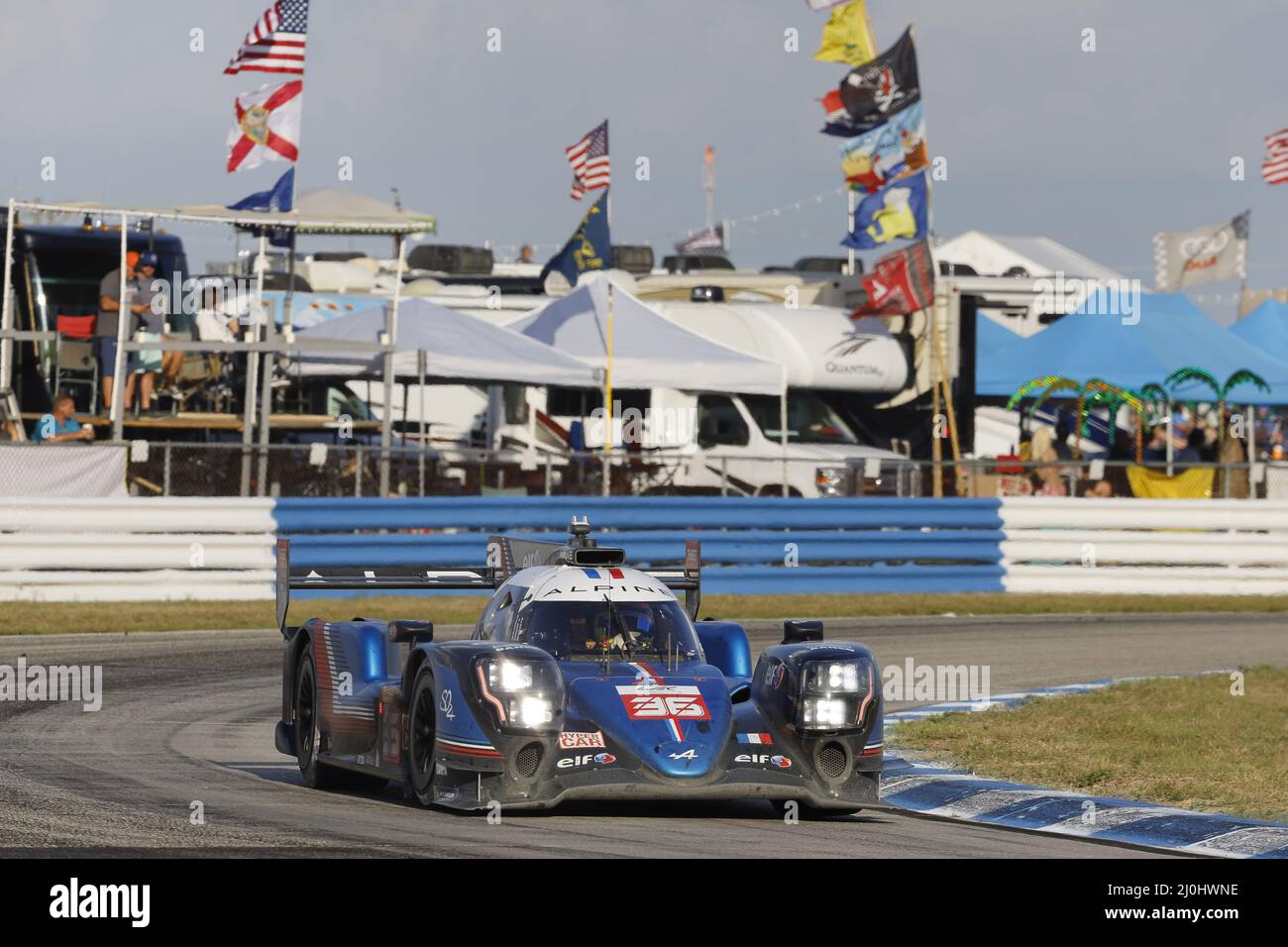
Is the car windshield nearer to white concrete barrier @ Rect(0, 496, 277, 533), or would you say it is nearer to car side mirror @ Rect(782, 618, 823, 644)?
car side mirror @ Rect(782, 618, 823, 644)

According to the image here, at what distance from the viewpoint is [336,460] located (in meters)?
22.3

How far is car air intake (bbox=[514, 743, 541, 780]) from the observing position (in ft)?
28.9

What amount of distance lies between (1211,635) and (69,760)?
12.8m

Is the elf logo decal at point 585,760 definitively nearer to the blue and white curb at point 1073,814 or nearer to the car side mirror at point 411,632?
the car side mirror at point 411,632

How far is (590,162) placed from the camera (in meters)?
34.5

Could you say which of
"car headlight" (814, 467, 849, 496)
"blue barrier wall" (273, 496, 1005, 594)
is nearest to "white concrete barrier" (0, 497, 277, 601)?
"blue barrier wall" (273, 496, 1005, 594)

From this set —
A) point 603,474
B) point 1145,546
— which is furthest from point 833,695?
point 1145,546

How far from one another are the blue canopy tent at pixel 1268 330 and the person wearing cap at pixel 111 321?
2015 centimetres

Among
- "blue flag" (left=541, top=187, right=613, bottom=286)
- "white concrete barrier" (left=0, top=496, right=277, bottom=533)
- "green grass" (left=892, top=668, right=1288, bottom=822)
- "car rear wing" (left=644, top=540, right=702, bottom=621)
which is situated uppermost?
"blue flag" (left=541, top=187, right=613, bottom=286)

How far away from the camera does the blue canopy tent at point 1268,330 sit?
35281 millimetres

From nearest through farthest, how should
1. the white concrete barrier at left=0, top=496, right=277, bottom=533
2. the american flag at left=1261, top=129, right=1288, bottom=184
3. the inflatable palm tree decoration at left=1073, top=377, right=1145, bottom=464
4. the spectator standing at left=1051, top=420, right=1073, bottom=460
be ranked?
the white concrete barrier at left=0, top=496, right=277, bottom=533
the inflatable palm tree decoration at left=1073, top=377, right=1145, bottom=464
the spectator standing at left=1051, top=420, right=1073, bottom=460
the american flag at left=1261, top=129, right=1288, bottom=184

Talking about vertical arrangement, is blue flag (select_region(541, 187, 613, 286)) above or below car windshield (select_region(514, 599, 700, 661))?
above

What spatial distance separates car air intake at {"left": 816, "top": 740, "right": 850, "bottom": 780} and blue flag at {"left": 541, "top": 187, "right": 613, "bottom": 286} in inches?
922
